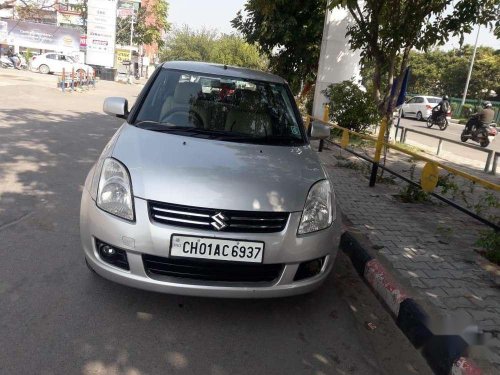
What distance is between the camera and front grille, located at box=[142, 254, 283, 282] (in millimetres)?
2623

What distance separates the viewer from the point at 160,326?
109 inches

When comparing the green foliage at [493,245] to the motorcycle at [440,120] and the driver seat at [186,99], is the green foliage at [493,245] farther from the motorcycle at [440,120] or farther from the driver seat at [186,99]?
the motorcycle at [440,120]

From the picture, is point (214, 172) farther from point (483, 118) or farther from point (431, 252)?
point (483, 118)

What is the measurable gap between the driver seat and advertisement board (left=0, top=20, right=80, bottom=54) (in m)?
41.1

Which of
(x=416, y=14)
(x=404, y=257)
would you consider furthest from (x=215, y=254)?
(x=416, y=14)

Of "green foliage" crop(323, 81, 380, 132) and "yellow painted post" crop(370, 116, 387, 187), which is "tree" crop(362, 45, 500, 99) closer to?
"green foliage" crop(323, 81, 380, 132)

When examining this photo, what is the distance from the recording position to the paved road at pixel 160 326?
243 cm

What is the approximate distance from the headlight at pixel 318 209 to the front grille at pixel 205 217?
0.33 metres

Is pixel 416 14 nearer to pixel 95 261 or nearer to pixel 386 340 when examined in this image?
pixel 386 340

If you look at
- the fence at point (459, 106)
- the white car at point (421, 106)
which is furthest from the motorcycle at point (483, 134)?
the fence at point (459, 106)

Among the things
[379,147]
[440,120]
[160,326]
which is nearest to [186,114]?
[160,326]

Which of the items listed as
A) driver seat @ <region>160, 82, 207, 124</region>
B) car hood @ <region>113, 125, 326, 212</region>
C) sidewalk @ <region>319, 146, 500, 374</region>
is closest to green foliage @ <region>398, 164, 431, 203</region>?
sidewalk @ <region>319, 146, 500, 374</region>

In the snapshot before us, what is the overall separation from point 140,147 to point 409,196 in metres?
4.46

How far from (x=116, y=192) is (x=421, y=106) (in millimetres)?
28321
